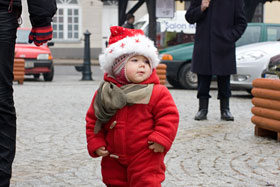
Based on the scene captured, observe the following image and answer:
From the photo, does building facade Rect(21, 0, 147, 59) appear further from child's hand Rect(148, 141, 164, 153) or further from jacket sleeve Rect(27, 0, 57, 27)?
child's hand Rect(148, 141, 164, 153)

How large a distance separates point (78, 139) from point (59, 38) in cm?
2835

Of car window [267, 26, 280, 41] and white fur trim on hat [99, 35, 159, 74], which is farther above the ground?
white fur trim on hat [99, 35, 159, 74]

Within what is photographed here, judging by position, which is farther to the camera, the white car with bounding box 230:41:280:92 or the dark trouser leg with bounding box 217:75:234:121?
the white car with bounding box 230:41:280:92

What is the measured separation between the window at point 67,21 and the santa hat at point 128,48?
3085 centimetres

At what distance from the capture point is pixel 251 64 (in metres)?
11.1

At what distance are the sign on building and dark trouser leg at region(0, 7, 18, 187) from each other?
1142 centimetres

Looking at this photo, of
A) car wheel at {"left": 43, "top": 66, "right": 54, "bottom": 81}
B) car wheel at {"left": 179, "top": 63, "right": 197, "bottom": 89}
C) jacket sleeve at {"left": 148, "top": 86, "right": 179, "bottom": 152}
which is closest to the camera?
jacket sleeve at {"left": 148, "top": 86, "right": 179, "bottom": 152}

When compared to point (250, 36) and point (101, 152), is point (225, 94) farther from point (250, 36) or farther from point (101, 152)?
point (250, 36)

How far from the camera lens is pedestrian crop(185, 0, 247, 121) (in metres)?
7.32

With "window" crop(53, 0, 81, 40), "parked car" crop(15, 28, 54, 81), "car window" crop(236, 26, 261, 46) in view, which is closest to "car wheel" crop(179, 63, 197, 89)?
"car window" crop(236, 26, 261, 46)

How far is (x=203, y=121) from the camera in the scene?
7.54m

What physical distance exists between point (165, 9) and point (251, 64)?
4196 mm

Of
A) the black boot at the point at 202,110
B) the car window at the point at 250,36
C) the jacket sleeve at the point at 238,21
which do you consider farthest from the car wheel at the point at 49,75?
the jacket sleeve at the point at 238,21

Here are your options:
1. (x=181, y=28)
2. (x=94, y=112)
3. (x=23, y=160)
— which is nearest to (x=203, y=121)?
(x=23, y=160)
